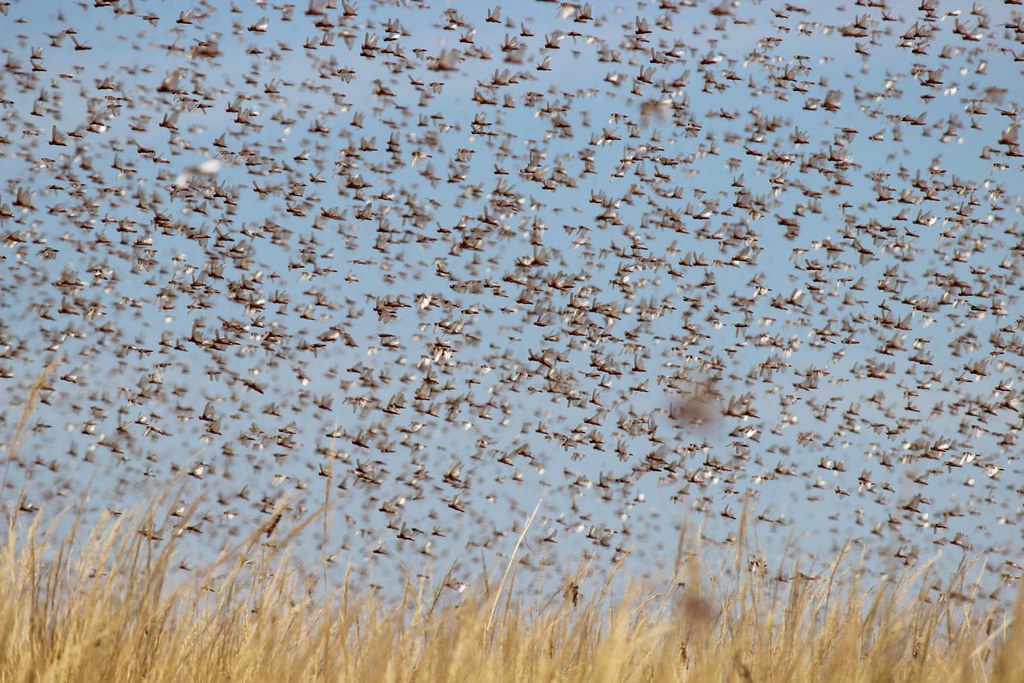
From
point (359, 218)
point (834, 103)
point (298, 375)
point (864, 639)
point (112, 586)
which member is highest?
point (112, 586)

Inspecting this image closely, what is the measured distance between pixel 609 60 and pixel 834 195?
228 inches

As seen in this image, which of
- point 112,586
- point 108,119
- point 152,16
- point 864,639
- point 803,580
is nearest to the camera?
point 112,586

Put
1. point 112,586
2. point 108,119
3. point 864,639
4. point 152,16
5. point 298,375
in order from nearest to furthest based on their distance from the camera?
point 112,586, point 864,639, point 152,16, point 108,119, point 298,375

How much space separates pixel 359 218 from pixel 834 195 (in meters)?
9.73

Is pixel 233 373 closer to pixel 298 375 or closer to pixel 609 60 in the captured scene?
pixel 298 375

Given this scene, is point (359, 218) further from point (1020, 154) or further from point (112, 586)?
point (112, 586)

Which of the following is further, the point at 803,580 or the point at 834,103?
the point at 834,103

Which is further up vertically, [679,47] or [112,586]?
[112,586]

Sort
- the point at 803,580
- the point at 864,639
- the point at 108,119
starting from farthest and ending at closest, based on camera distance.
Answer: the point at 108,119 < the point at 864,639 < the point at 803,580

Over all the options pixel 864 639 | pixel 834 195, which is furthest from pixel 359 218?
pixel 864 639

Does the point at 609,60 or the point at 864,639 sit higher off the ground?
the point at 864,639

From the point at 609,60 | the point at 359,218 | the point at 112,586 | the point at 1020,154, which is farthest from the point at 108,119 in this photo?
the point at 112,586

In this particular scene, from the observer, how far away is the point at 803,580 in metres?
4.25

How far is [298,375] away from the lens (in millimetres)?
25234
